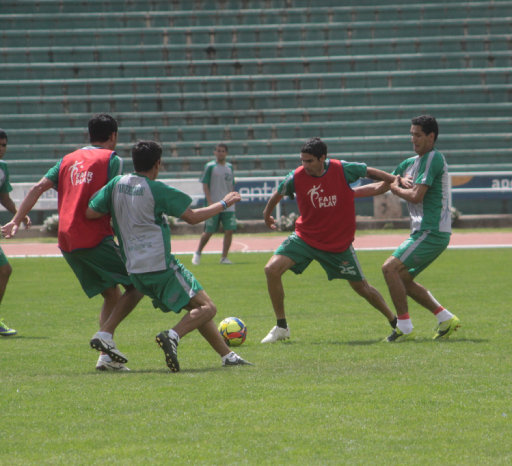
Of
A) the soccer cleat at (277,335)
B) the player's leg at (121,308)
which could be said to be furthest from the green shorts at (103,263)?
the soccer cleat at (277,335)

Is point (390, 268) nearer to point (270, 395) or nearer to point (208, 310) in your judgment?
point (208, 310)

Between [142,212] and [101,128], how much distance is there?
0.98 metres

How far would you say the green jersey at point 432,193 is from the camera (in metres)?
8.10

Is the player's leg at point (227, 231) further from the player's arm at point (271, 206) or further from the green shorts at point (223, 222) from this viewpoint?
the player's arm at point (271, 206)

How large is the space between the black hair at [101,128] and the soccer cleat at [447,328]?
11.0ft

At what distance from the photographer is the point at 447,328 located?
26.8 feet

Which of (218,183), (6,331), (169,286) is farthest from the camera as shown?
(218,183)

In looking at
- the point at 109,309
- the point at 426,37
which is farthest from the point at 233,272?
the point at 426,37

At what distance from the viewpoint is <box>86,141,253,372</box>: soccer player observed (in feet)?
21.2

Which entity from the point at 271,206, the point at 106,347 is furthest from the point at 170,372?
the point at 271,206

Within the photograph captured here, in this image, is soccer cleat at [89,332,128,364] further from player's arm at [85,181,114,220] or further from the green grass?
player's arm at [85,181,114,220]

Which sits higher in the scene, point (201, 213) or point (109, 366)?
point (201, 213)

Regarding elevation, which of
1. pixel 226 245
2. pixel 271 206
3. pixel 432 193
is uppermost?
pixel 432 193

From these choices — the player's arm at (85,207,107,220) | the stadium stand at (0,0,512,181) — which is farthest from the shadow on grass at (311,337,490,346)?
the stadium stand at (0,0,512,181)
